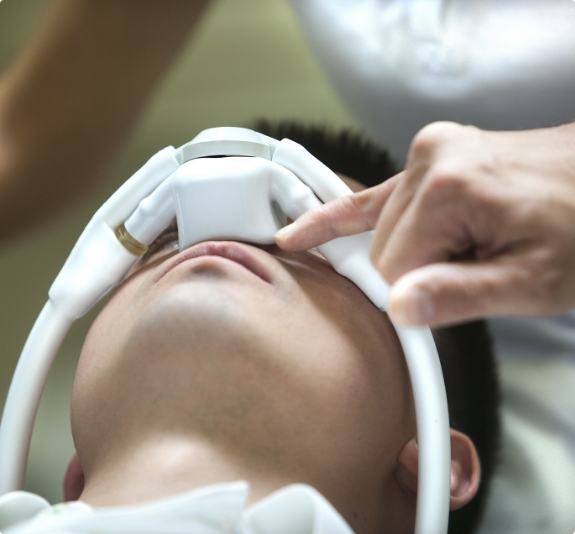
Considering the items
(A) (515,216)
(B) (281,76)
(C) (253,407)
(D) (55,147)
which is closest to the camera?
(A) (515,216)

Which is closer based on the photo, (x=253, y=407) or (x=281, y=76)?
(x=253, y=407)

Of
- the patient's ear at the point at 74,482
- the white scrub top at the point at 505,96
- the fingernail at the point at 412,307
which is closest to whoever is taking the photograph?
the fingernail at the point at 412,307

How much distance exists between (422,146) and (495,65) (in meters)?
0.46

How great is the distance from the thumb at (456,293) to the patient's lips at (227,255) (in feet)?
0.75

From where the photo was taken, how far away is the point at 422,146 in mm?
641

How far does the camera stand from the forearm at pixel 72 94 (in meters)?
1.16

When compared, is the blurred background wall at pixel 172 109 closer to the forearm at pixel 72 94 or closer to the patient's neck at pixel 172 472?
the forearm at pixel 72 94

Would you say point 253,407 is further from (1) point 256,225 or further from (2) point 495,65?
(2) point 495,65

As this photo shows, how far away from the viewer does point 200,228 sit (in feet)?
2.57

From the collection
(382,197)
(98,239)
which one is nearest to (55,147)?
(98,239)

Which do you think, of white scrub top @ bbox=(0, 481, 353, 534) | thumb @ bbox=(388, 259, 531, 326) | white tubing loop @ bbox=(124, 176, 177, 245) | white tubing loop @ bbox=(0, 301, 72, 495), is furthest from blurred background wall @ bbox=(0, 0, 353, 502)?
thumb @ bbox=(388, 259, 531, 326)

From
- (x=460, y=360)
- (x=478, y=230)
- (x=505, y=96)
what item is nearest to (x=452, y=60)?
(x=505, y=96)

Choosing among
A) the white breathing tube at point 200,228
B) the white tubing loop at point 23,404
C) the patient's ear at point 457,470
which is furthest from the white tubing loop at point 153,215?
the patient's ear at point 457,470

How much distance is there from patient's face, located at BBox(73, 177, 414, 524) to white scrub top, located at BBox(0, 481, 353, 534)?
0.26 ft
